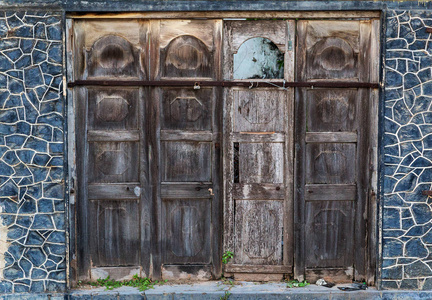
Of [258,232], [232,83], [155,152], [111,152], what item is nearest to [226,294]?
[258,232]

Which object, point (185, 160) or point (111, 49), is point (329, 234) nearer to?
point (185, 160)

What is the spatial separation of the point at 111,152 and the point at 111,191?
1.32ft


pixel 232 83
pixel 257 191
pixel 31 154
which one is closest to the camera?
pixel 31 154

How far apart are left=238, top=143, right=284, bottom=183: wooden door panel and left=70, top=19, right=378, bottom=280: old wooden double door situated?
0.03 ft

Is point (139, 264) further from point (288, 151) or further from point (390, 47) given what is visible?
point (390, 47)

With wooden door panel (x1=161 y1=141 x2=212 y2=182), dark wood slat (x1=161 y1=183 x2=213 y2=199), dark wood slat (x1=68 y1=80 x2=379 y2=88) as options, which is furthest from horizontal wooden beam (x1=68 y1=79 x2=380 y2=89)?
dark wood slat (x1=161 y1=183 x2=213 y2=199)

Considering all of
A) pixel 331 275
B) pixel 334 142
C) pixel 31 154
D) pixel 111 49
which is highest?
pixel 111 49

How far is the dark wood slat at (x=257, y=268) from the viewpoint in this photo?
15.0 ft

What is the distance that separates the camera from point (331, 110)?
14.7ft

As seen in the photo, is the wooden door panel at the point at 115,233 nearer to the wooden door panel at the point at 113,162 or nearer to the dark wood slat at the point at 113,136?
the wooden door panel at the point at 113,162

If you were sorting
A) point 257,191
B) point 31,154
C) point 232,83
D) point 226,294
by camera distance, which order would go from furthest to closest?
point 257,191 < point 232,83 < point 226,294 < point 31,154

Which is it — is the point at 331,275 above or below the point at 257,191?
below

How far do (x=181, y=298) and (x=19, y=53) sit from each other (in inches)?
113

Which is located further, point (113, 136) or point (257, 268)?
point (257, 268)
